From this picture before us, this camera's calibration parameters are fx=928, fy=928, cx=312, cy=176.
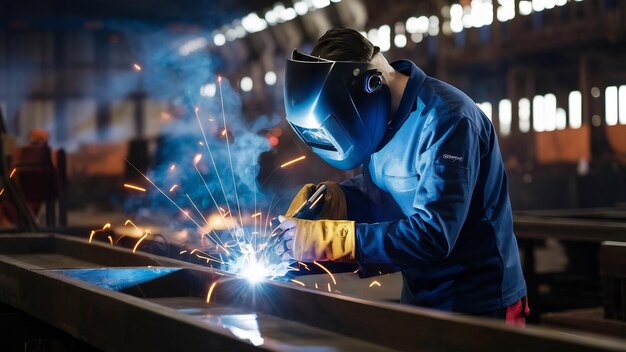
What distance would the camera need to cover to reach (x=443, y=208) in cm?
270

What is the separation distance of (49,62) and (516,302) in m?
33.1

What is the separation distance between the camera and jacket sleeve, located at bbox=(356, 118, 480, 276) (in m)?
2.71

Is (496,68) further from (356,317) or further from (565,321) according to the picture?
(356,317)

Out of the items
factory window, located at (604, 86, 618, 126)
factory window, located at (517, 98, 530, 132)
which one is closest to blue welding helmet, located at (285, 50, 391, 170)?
factory window, located at (604, 86, 618, 126)

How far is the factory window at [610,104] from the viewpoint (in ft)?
A: 57.8

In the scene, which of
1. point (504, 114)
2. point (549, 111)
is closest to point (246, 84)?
point (504, 114)

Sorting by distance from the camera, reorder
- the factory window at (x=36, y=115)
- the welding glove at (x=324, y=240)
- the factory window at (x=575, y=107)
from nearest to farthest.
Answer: the welding glove at (x=324, y=240), the factory window at (x=575, y=107), the factory window at (x=36, y=115)

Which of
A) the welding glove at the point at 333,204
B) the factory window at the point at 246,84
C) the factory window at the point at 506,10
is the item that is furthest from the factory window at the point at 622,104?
the factory window at the point at 246,84

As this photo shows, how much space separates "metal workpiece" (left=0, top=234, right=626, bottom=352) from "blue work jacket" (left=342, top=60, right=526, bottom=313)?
352 mm

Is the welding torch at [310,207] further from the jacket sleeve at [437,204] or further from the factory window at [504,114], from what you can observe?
the factory window at [504,114]

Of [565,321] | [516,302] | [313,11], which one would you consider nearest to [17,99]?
[313,11]

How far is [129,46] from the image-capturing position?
33719 mm

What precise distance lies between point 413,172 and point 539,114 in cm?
1830

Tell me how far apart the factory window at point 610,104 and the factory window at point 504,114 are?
2.99 metres
